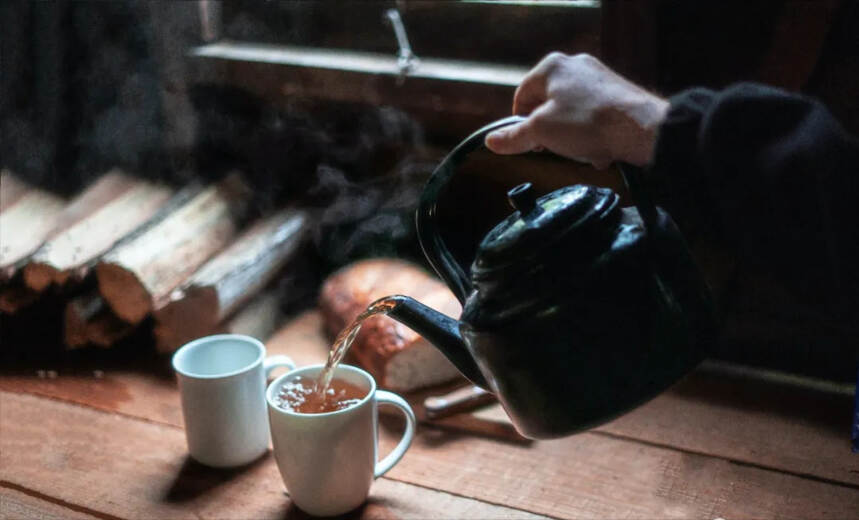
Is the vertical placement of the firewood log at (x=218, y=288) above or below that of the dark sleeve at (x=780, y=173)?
below

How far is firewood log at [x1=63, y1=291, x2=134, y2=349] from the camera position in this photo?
1.50 m

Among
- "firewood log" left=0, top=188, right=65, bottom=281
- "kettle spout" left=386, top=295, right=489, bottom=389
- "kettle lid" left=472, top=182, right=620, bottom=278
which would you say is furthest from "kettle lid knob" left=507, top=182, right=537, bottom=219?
"firewood log" left=0, top=188, right=65, bottom=281

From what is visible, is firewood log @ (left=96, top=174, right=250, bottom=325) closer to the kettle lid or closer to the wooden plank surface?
the wooden plank surface

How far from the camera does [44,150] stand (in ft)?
5.83

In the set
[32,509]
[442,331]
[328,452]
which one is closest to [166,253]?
[32,509]

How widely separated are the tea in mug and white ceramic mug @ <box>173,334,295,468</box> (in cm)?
8

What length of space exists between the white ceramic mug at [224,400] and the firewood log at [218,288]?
23 centimetres

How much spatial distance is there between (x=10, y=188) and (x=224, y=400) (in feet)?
2.88

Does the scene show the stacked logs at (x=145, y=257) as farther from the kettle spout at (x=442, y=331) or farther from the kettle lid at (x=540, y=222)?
the kettle lid at (x=540, y=222)

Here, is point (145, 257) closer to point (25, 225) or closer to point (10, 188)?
point (25, 225)

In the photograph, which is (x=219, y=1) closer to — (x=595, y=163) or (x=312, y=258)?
(x=312, y=258)

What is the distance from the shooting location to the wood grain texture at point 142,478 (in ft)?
3.66

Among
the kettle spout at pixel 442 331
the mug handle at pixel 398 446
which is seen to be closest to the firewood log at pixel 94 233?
the mug handle at pixel 398 446

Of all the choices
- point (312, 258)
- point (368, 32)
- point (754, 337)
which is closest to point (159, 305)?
point (312, 258)
